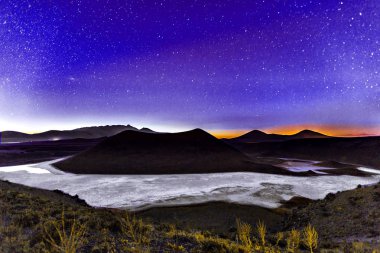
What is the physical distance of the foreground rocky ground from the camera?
8.34m

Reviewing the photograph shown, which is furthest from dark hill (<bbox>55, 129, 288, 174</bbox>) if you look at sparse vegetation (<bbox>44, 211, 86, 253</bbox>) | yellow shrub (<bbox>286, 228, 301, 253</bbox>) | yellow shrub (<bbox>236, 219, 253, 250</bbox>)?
yellow shrub (<bbox>286, 228, 301, 253</bbox>)

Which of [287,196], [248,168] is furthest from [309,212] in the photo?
[248,168]

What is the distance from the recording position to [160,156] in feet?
182

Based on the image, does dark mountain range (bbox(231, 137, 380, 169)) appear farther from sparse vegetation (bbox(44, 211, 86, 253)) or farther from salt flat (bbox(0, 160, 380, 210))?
sparse vegetation (bbox(44, 211, 86, 253))

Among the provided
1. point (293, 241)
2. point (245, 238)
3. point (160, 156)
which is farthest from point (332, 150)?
point (245, 238)

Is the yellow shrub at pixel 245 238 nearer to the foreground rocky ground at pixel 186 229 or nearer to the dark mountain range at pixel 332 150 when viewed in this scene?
the foreground rocky ground at pixel 186 229

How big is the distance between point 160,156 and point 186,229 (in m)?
42.1

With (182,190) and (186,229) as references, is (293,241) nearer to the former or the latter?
(186,229)

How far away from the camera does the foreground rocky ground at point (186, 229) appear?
27.3 ft

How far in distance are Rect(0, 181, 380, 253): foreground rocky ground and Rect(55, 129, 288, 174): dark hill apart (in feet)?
87.2

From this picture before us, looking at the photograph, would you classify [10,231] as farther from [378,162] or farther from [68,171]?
[378,162]

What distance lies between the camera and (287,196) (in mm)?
25953

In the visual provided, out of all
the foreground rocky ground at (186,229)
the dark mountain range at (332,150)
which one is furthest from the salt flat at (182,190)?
the dark mountain range at (332,150)

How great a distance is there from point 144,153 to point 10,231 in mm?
47636
